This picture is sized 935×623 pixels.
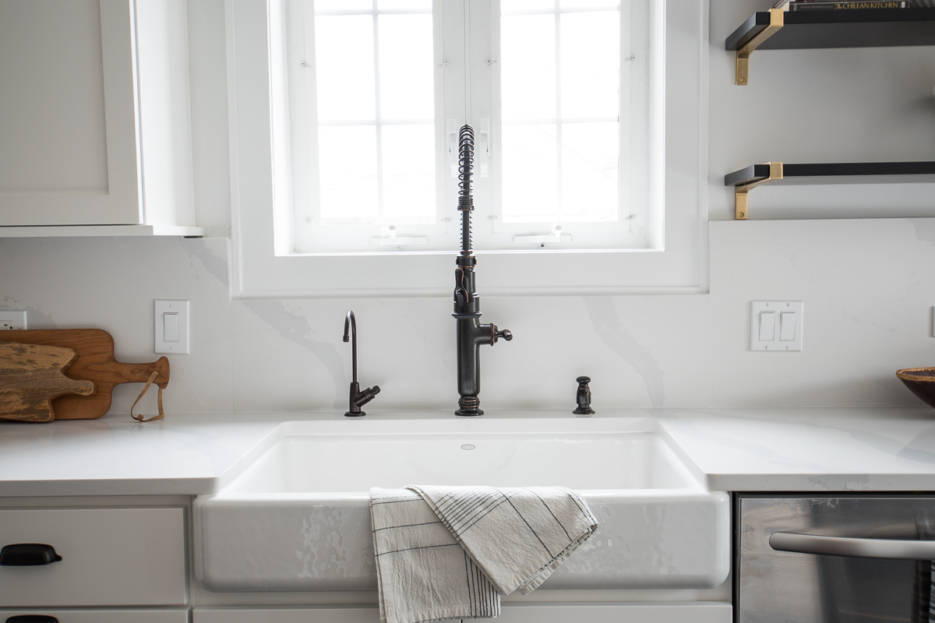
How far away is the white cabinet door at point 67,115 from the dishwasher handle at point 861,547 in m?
1.33

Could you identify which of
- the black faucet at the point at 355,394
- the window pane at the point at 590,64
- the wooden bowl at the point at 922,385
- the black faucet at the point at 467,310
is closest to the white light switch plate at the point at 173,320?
the black faucet at the point at 355,394

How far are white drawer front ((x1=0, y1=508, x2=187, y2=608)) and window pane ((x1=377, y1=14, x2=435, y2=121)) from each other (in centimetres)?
110

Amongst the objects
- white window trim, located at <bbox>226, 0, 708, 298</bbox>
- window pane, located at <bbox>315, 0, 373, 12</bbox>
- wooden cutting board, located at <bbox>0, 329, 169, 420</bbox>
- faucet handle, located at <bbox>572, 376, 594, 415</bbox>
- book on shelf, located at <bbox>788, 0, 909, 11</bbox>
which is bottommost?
faucet handle, located at <bbox>572, 376, 594, 415</bbox>

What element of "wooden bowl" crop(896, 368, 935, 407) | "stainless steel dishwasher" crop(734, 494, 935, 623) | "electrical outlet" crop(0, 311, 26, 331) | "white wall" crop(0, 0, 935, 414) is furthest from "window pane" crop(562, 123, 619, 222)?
"electrical outlet" crop(0, 311, 26, 331)

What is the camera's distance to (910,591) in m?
0.93

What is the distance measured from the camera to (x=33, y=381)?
1.37 m

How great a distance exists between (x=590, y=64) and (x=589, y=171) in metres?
0.28

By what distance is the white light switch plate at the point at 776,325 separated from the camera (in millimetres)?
1416

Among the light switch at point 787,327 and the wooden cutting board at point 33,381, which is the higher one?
the light switch at point 787,327

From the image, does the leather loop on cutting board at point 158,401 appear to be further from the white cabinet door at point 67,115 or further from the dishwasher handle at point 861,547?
the dishwasher handle at point 861,547

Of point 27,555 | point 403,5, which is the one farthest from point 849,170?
point 27,555

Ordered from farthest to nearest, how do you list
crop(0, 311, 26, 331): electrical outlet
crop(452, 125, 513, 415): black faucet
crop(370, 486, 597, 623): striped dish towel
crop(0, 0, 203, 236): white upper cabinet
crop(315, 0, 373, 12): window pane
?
crop(315, 0, 373, 12): window pane < crop(0, 311, 26, 331): electrical outlet < crop(452, 125, 513, 415): black faucet < crop(0, 0, 203, 236): white upper cabinet < crop(370, 486, 597, 623): striped dish towel

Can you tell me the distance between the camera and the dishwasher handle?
2.98 ft

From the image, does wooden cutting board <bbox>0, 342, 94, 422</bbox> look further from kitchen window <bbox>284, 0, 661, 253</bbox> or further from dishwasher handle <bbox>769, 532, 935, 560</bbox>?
dishwasher handle <bbox>769, 532, 935, 560</bbox>
